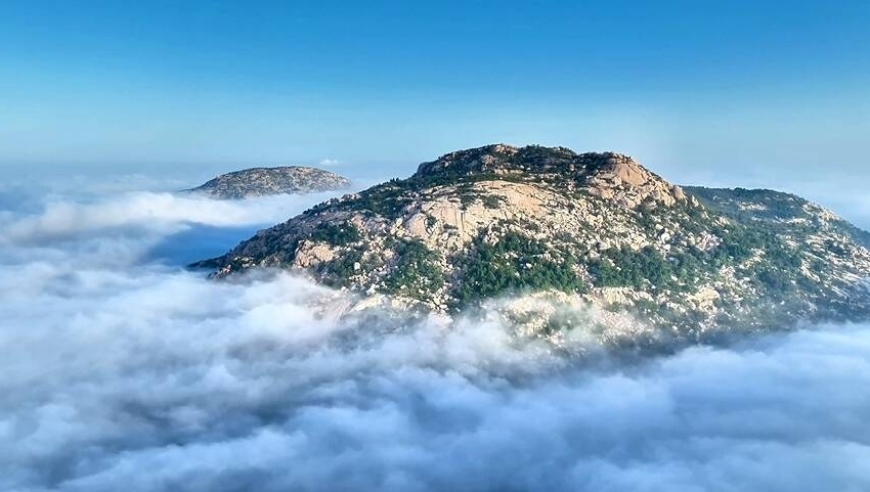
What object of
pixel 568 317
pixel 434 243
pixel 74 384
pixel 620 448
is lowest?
pixel 620 448

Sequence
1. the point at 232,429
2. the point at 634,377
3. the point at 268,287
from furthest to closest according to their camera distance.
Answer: the point at 268,287, the point at 634,377, the point at 232,429

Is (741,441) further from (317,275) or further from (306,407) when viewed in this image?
(317,275)

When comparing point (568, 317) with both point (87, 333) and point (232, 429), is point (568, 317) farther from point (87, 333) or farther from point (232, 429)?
point (87, 333)

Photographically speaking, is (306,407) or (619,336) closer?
(306,407)

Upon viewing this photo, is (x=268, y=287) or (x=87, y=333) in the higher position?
(x=268, y=287)

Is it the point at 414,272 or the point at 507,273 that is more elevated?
the point at 414,272

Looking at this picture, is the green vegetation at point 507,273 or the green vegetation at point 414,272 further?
the green vegetation at point 507,273

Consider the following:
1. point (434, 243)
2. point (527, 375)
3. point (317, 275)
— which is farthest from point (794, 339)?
point (317, 275)

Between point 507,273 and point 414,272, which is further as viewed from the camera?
point 507,273

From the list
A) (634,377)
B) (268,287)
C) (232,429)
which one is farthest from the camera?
(268,287)

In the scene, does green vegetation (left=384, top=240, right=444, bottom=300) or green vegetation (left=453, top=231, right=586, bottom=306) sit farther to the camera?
green vegetation (left=453, top=231, right=586, bottom=306)
